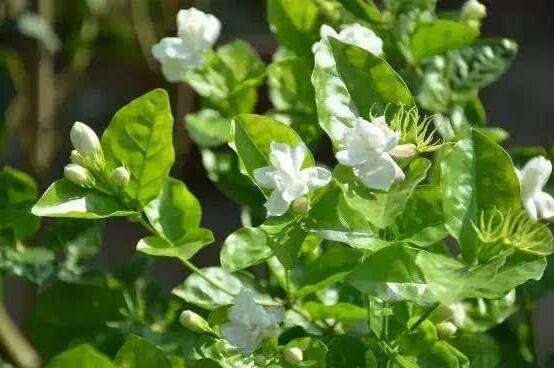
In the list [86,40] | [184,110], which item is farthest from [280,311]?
[86,40]

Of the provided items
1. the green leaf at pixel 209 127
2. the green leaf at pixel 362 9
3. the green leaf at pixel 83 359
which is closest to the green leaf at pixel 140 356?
the green leaf at pixel 83 359

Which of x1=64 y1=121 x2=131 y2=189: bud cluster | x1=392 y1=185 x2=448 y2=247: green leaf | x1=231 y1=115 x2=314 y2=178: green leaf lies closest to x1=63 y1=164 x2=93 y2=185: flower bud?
x1=64 y1=121 x2=131 y2=189: bud cluster

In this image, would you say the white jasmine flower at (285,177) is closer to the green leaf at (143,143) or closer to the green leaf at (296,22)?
the green leaf at (143,143)

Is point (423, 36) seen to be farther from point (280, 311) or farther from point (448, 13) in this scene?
point (280, 311)

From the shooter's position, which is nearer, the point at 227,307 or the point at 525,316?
the point at 227,307

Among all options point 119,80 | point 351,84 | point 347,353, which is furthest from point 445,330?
point 119,80

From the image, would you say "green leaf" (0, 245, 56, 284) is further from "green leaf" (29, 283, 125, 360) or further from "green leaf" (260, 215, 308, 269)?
"green leaf" (260, 215, 308, 269)

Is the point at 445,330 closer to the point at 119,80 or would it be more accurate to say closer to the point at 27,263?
the point at 27,263
